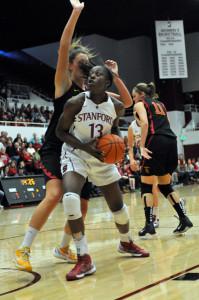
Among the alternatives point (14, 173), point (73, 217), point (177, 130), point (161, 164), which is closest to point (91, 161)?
point (73, 217)

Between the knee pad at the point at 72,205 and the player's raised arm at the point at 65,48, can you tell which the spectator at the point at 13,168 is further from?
the knee pad at the point at 72,205

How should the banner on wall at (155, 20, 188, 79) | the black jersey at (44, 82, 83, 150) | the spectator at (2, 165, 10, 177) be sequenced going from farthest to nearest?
the banner on wall at (155, 20, 188, 79) < the spectator at (2, 165, 10, 177) < the black jersey at (44, 82, 83, 150)

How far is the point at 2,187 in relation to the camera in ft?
38.6

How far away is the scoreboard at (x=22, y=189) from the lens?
11820 millimetres

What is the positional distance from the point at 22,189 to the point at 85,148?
Result: 30.6 ft

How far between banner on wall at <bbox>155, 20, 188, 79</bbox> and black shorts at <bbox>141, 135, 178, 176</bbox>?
15.0m

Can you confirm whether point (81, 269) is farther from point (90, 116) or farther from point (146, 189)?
point (146, 189)

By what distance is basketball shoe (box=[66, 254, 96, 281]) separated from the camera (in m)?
3.04

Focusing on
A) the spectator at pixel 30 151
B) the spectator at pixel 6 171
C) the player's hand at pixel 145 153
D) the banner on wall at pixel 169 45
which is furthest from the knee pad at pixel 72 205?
the banner on wall at pixel 169 45

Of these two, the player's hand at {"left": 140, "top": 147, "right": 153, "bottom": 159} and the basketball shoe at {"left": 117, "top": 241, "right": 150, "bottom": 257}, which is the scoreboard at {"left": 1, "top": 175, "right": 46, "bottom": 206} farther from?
the basketball shoe at {"left": 117, "top": 241, "right": 150, "bottom": 257}

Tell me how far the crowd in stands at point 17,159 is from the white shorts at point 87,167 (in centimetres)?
944

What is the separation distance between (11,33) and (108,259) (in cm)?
2208

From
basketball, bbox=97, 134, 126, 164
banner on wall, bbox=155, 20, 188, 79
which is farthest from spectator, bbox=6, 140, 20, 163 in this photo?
basketball, bbox=97, 134, 126, 164

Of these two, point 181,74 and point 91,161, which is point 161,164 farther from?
point 181,74
